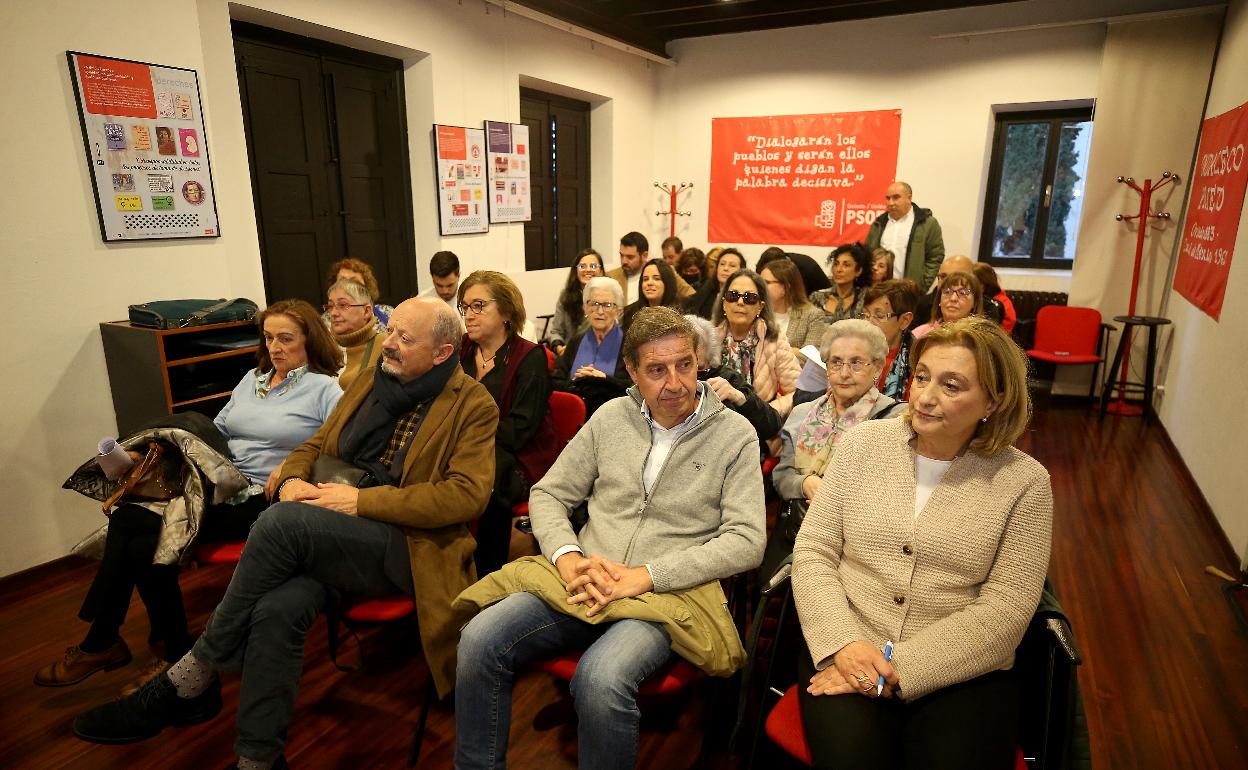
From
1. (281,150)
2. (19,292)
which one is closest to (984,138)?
(281,150)

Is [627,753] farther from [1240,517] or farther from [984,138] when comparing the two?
[984,138]

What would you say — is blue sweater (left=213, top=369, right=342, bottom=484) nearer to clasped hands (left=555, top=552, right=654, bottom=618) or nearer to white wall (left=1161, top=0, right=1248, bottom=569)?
clasped hands (left=555, top=552, right=654, bottom=618)

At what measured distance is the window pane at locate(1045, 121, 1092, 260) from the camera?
6199 mm

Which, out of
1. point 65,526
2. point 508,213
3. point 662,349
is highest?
point 508,213

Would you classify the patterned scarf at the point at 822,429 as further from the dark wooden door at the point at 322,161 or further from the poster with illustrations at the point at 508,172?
the poster with illustrations at the point at 508,172

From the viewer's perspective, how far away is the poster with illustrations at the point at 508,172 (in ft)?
18.0

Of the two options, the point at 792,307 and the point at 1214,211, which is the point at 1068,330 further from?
the point at 792,307

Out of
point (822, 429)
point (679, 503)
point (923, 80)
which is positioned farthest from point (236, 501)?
point (923, 80)

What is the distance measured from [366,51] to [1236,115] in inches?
210

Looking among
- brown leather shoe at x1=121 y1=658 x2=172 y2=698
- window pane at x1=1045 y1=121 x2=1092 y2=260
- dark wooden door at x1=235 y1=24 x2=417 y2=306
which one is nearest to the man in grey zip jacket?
brown leather shoe at x1=121 y1=658 x2=172 y2=698

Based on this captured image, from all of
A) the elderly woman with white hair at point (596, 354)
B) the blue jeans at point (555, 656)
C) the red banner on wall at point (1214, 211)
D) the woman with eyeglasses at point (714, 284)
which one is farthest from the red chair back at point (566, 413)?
the red banner on wall at point (1214, 211)

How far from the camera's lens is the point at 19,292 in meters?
2.80

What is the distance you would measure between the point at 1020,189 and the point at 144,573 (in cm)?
715

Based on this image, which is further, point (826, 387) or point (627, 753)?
point (826, 387)
